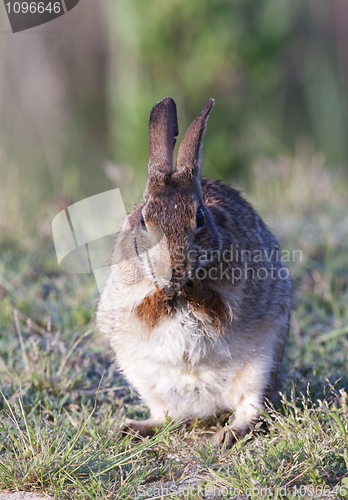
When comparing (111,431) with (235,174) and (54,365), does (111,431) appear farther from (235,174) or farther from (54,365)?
(235,174)

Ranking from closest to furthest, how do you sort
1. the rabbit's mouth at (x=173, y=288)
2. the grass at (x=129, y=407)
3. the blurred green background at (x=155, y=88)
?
the grass at (x=129, y=407)
the rabbit's mouth at (x=173, y=288)
the blurred green background at (x=155, y=88)

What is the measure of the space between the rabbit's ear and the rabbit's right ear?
7 cm

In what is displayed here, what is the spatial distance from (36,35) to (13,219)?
8727mm

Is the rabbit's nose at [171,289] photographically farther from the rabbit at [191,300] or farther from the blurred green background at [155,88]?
the blurred green background at [155,88]

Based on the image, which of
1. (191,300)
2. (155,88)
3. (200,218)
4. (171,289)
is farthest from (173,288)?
(155,88)

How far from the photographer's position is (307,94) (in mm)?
12938

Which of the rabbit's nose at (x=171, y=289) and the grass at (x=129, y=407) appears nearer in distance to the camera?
the grass at (x=129, y=407)

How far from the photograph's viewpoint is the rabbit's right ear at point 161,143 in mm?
3016

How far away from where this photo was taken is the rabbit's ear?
3.04m

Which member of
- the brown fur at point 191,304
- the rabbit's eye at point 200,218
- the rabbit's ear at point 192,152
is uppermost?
the rabbit's ear at point 192,152

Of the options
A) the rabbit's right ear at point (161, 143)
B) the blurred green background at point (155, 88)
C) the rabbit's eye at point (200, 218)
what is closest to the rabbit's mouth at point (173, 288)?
the rabbit's eye at point (200, 218)

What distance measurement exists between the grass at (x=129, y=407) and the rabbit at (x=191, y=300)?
22cm

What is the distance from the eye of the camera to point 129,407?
12.2ft

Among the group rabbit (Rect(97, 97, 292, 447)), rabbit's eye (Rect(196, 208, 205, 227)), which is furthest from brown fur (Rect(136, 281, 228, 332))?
rabbit's eye (Rect(196, 208, 205, 227))
